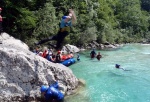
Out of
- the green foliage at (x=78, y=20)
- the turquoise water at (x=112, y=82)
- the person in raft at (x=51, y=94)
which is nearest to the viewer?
the person in raft at (x=51, y=94)

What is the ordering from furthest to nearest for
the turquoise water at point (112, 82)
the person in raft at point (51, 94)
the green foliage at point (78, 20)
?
the green foliage at point (78, 20)
the turquoise water at point (112, 82)
the person in raft at point (51, 94)

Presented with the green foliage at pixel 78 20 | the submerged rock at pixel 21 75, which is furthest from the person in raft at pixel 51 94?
the green foliage at pixel 78 20

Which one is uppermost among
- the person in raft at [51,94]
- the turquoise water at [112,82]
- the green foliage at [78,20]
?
the green foliage at [78,20]

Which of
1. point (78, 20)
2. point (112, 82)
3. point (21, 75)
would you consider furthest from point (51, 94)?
point (78, 20)

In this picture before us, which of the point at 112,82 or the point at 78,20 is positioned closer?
the point at 112,82

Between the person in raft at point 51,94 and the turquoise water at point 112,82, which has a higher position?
the person in raft at point 51,94

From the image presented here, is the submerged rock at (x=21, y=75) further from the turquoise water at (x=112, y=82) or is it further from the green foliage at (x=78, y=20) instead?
the green foliage at (x=78, y=20)

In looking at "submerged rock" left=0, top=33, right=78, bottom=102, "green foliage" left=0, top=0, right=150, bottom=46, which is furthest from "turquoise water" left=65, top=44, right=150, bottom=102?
"green foliage" left=0, top=0, right=150, bottom=46

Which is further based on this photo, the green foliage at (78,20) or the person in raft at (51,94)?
the green foliage at (78,20)

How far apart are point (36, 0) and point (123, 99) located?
18.0 metres

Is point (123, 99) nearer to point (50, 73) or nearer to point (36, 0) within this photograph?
point (50, 73)

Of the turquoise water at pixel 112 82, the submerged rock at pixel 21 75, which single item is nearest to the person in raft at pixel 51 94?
the submerged rock at pixel 21 75

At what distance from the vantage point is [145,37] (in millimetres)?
60312

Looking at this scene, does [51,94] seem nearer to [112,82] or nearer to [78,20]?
[112,82]
